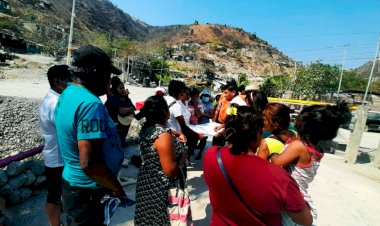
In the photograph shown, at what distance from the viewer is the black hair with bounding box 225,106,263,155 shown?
151cm

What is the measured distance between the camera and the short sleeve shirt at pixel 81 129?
4.99 ft

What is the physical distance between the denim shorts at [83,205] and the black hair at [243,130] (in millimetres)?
943

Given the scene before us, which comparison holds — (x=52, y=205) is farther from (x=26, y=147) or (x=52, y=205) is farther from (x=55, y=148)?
(x=26, y=147)

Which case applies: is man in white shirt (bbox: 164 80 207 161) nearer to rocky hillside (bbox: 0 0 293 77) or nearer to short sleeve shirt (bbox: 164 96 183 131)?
short sleeve shirt (bbox: 164 96 183 131)

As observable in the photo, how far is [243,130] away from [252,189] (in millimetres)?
342

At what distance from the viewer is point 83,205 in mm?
1703

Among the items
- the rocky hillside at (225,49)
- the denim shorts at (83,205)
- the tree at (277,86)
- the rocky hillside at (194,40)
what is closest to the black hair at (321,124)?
the denim shorts at (83,205)

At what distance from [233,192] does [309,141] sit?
0.80 m

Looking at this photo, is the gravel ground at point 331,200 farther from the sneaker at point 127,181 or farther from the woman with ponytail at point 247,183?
the woman with ponytail at point 247,183

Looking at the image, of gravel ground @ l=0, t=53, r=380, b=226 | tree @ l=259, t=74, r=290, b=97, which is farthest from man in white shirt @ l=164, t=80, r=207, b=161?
tree @ l=259, t=74, r=290, b=97

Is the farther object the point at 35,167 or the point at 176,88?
the point at 176,88

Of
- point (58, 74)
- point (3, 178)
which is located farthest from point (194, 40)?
point (58, 74)

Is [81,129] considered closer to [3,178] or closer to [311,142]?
[311,142]

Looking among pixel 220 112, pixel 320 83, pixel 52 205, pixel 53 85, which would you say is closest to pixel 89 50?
pixel 53 85
